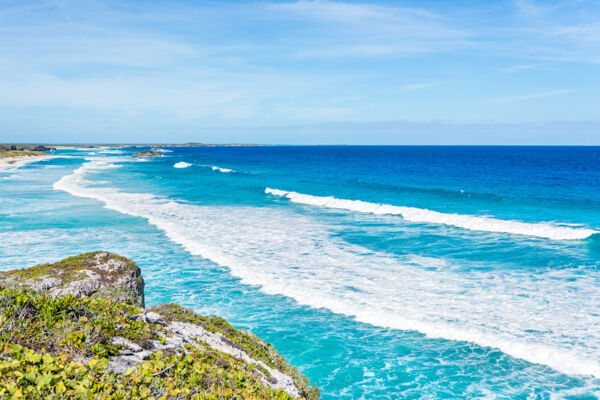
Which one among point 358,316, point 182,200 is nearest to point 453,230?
point 358,316

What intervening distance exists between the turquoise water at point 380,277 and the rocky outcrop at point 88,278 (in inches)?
138

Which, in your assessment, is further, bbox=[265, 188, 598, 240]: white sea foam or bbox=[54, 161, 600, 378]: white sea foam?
bbox=[265, 188, 598, 240]: white sea foam

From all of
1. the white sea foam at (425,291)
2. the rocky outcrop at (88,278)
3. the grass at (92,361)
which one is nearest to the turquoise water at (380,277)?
the white sea foam at (425,291)

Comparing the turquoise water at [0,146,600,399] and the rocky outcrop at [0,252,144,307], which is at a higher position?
the rocky outcrop at [0,252,144,307]

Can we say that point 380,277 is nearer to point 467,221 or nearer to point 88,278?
point 88,278

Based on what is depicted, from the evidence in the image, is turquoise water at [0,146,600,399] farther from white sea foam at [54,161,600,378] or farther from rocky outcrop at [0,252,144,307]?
rocky outcrop at [0,252,144,307]

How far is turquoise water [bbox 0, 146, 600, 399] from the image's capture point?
10828 mm

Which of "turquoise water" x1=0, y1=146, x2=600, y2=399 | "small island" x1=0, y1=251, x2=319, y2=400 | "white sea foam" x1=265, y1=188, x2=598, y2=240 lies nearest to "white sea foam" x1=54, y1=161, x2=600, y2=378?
"turquoise water" x1=0, y1=146, x2=600, y2=399

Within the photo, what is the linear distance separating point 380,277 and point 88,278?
1143 cm

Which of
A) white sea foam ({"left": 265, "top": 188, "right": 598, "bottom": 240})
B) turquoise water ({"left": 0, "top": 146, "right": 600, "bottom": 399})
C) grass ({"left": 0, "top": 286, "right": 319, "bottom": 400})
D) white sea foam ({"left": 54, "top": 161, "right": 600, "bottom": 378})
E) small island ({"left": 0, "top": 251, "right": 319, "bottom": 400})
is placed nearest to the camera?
grass ({"left": 0, "top": 286, "right": 319, "bottom": 400})

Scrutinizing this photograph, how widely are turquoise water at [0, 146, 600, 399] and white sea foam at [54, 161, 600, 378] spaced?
7cm

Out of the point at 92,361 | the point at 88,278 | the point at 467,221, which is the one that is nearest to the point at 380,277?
the point at 88,278

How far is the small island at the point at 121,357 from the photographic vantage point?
4.73 m

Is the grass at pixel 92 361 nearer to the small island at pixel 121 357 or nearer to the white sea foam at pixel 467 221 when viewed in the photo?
the small island at pixel 121 357
